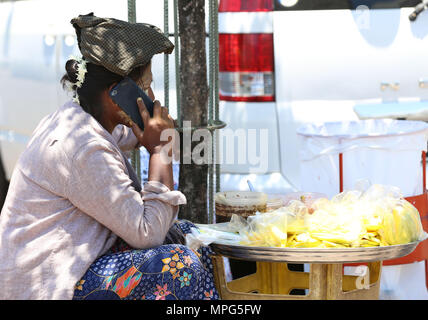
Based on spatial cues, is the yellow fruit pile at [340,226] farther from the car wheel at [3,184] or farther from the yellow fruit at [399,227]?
the car wheel at [3,184]

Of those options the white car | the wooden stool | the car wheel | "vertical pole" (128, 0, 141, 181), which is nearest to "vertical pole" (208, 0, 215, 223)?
"vertical pole" (128, 0, 141, 181)

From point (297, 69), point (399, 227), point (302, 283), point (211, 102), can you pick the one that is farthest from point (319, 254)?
point (297, 69)

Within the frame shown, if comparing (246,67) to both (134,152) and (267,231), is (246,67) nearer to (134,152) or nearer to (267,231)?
(134,152)

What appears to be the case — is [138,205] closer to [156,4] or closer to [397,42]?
[156,4]

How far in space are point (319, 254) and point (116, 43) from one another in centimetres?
94

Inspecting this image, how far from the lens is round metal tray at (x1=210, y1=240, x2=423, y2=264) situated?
2.27 meters

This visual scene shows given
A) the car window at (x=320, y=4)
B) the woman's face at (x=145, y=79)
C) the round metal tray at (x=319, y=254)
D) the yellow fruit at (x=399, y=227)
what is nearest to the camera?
the round metal tray at (x=319, y=254)

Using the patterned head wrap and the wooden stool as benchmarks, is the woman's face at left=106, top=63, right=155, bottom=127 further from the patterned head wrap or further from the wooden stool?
the wooden stool

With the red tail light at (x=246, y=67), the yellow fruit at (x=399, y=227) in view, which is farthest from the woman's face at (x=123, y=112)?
the red tail light at (x=246, y=67)

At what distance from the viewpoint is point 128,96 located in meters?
2.44

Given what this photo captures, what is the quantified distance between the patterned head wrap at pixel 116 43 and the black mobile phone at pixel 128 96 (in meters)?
0.04

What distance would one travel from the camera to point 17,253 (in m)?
2.30

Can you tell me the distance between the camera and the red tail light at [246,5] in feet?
12.2

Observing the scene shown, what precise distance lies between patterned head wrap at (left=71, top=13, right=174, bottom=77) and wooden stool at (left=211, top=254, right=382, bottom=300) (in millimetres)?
720
